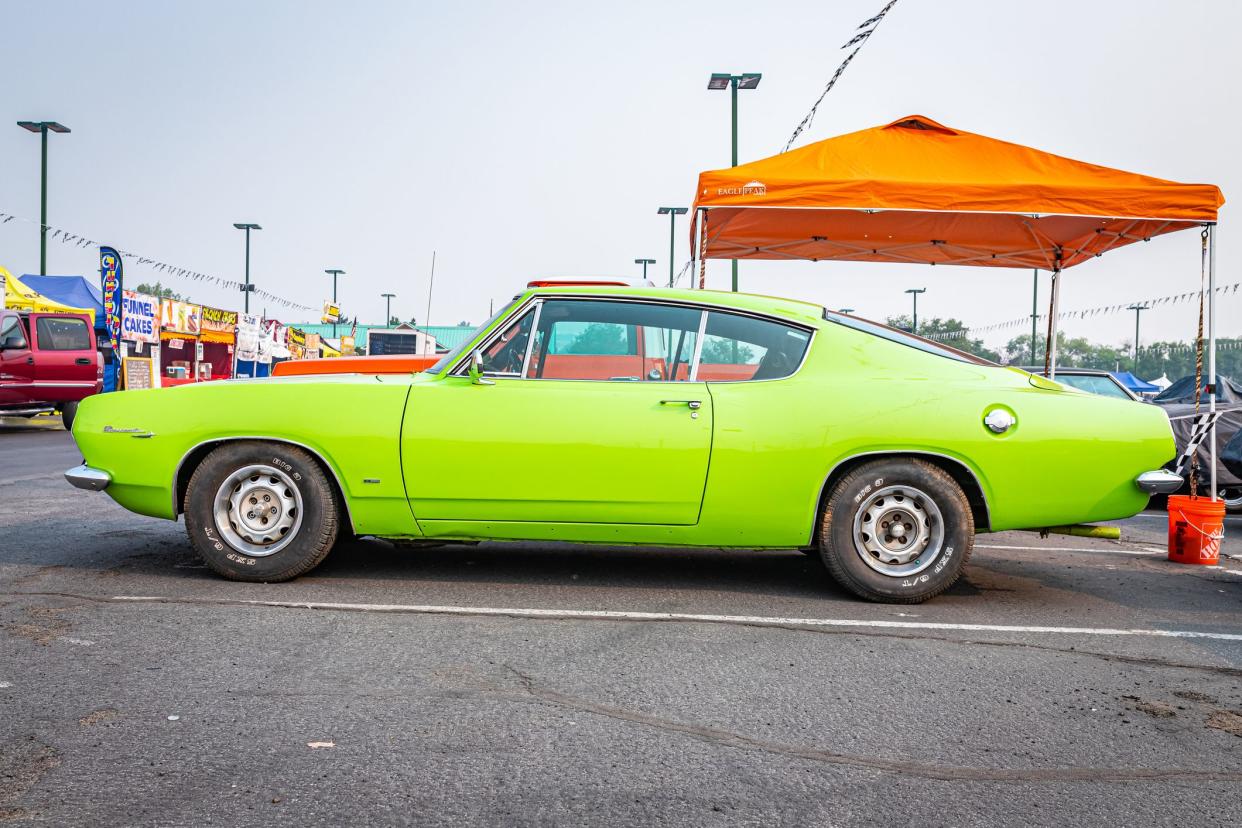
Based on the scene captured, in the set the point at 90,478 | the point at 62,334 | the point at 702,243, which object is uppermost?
the point at 702,243

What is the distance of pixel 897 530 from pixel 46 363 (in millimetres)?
16197

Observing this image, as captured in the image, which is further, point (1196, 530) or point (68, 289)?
point (68, 289)

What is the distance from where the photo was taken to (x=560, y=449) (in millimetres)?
4418

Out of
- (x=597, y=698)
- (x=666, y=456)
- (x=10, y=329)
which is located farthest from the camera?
(x=10, y=329)

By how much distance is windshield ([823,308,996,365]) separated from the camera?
4727 millimetres

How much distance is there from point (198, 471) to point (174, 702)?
1864 millimetres

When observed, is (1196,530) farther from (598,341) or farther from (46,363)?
(46,363)

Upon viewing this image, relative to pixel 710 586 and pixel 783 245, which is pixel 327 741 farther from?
pixel 783 245

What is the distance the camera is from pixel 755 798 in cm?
238

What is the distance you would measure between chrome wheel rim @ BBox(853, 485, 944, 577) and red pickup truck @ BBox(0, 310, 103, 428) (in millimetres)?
15619

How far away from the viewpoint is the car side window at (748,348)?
15.1 feet

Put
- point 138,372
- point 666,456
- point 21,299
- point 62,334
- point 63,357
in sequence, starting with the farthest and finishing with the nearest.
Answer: point 21,299, point 138,372, point 62,334, point 63,357, point 666,456

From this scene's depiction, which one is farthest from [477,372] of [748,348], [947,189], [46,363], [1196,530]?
[46,363]

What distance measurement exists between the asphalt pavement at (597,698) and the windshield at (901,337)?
1.17 m
